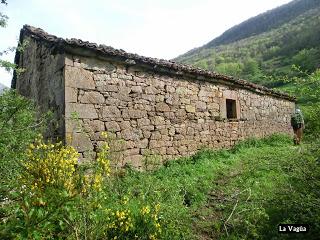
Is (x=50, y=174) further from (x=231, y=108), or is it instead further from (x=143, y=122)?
(x=231, y=108)

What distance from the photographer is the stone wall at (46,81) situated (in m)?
6.28

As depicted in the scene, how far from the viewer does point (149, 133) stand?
7.34m

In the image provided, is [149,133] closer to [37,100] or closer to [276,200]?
[37,100]

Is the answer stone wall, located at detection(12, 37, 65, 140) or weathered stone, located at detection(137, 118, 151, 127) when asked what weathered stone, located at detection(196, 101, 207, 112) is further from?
stone wall, located at detection(12, 37, 65, 140)

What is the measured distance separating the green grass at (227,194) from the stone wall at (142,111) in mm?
565

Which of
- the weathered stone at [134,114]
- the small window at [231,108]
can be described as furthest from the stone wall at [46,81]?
the small window at [231,108]

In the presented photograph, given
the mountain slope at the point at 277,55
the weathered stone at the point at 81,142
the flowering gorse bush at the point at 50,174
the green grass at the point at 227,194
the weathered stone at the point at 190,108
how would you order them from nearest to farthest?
the flowering gorse bush at the point at 50,174, the green grass at the point at 227,194, the weathered stone at the point at 81,142, the weathered stone at the point at 190,108, the mountain slope at the point at 277,55

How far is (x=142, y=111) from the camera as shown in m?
7.26

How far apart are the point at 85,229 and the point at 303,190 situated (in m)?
2.89

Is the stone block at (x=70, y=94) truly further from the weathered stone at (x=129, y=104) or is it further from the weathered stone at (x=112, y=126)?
the weathered stone at (x=112, y=126)

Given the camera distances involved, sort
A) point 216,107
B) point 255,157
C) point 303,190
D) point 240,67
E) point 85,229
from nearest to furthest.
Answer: point 85,229 < point 303,190 < point 255,157 < point 216,107 < point 240,67

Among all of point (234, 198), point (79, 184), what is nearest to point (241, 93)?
point (234, 198)

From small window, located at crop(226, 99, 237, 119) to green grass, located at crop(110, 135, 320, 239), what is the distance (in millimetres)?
2146

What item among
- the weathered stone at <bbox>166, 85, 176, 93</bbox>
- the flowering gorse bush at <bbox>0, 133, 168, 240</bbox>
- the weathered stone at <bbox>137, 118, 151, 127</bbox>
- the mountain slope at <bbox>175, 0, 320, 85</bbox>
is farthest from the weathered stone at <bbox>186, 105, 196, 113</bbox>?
the mountain slope at <bbox>175, 0, 320, 85</bbox>
